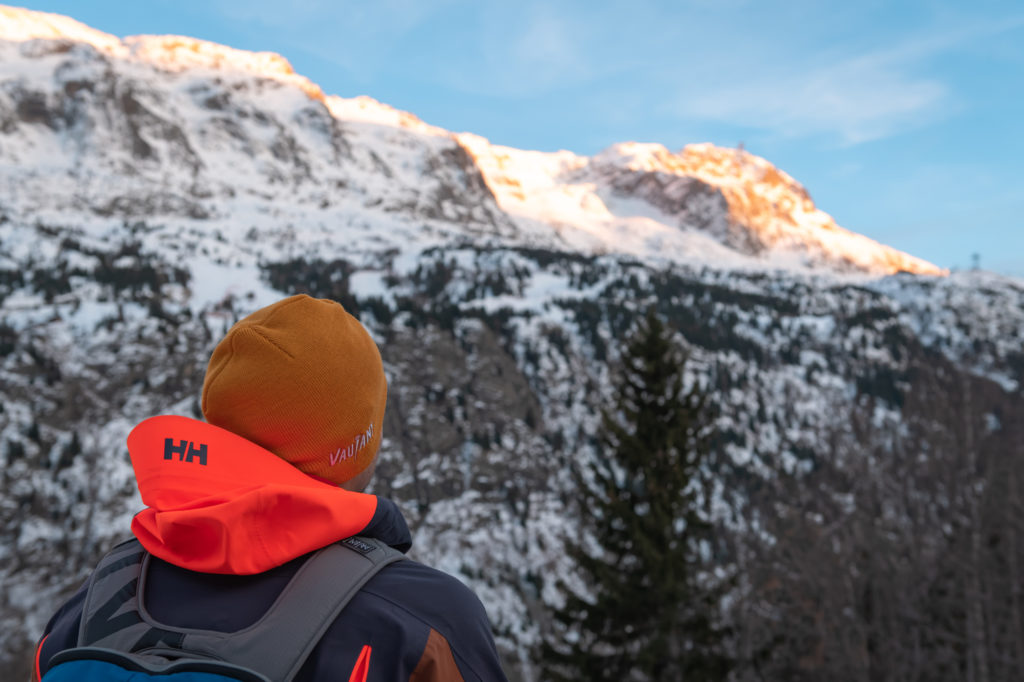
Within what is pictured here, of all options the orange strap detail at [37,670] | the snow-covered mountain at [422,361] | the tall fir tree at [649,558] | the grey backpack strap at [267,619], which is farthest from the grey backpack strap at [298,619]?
the snow-covered mountain at [422,361]

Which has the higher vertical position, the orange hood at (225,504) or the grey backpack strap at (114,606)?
the orange hood at (225,504)

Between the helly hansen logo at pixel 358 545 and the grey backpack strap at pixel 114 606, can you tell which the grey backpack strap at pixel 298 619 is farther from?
the grey backpack strap at pixel 114 606

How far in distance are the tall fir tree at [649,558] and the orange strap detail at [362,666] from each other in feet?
40.0

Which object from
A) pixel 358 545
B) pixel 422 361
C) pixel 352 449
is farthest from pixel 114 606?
pixel 422 361

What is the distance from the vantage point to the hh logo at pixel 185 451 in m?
1.77

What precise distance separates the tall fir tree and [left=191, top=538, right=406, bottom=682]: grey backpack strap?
12216mm

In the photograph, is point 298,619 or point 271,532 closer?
point 298,619

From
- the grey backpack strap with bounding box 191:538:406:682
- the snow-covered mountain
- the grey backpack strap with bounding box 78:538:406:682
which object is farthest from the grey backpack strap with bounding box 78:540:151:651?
the snow-covered mountain

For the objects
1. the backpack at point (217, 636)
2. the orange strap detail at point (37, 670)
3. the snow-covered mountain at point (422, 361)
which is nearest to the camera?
the backpack at point (217, 636)

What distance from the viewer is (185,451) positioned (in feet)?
5.82

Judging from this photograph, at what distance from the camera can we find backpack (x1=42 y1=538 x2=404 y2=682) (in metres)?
1.40

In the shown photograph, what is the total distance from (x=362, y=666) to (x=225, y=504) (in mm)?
495

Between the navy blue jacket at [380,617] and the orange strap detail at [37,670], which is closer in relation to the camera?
the navy blue jacket at [380,617]

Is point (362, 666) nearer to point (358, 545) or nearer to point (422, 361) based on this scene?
point (358, 545)
